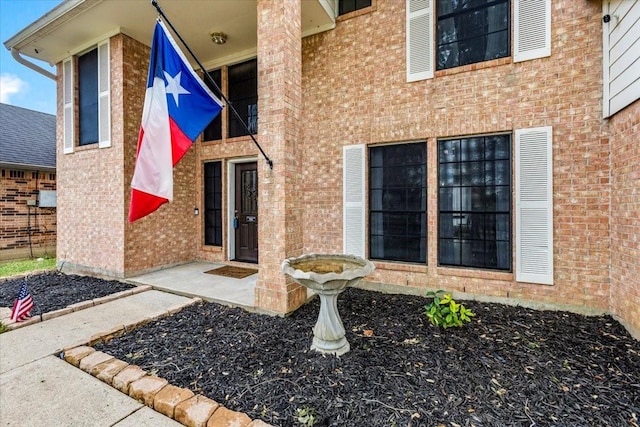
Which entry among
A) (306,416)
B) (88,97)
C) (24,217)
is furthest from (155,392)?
(24,217)

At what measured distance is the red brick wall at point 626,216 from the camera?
294 cm

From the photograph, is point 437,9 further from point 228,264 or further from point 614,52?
point 228,264

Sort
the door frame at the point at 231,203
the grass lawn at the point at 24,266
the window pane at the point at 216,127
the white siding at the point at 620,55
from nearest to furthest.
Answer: the white siding at the point at 620,55 < the grass lawn at the point at 24,266 < the door frame at the point at 231,203 < the window pane at the point at 216,127

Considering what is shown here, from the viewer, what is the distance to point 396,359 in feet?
8.64

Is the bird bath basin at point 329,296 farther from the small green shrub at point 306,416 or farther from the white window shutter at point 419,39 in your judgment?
the white window shutter at point 419,39

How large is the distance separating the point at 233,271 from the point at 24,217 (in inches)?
244

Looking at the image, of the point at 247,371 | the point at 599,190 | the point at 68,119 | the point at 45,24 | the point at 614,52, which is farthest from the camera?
the point at 68,119

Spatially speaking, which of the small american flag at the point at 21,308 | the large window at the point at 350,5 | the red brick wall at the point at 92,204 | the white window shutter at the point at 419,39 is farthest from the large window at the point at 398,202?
the small american flag at the point at 21,308

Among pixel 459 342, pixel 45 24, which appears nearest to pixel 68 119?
pixel 45 24

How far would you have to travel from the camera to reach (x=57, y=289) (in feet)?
15.8

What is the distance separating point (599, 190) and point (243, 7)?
552cm

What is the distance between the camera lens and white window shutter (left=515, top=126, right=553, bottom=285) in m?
3.64

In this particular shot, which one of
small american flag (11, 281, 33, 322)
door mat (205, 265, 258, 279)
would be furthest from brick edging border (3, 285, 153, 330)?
door mat (205, 265, 258, 279)

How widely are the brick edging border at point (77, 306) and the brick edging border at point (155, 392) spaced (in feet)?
3.86
